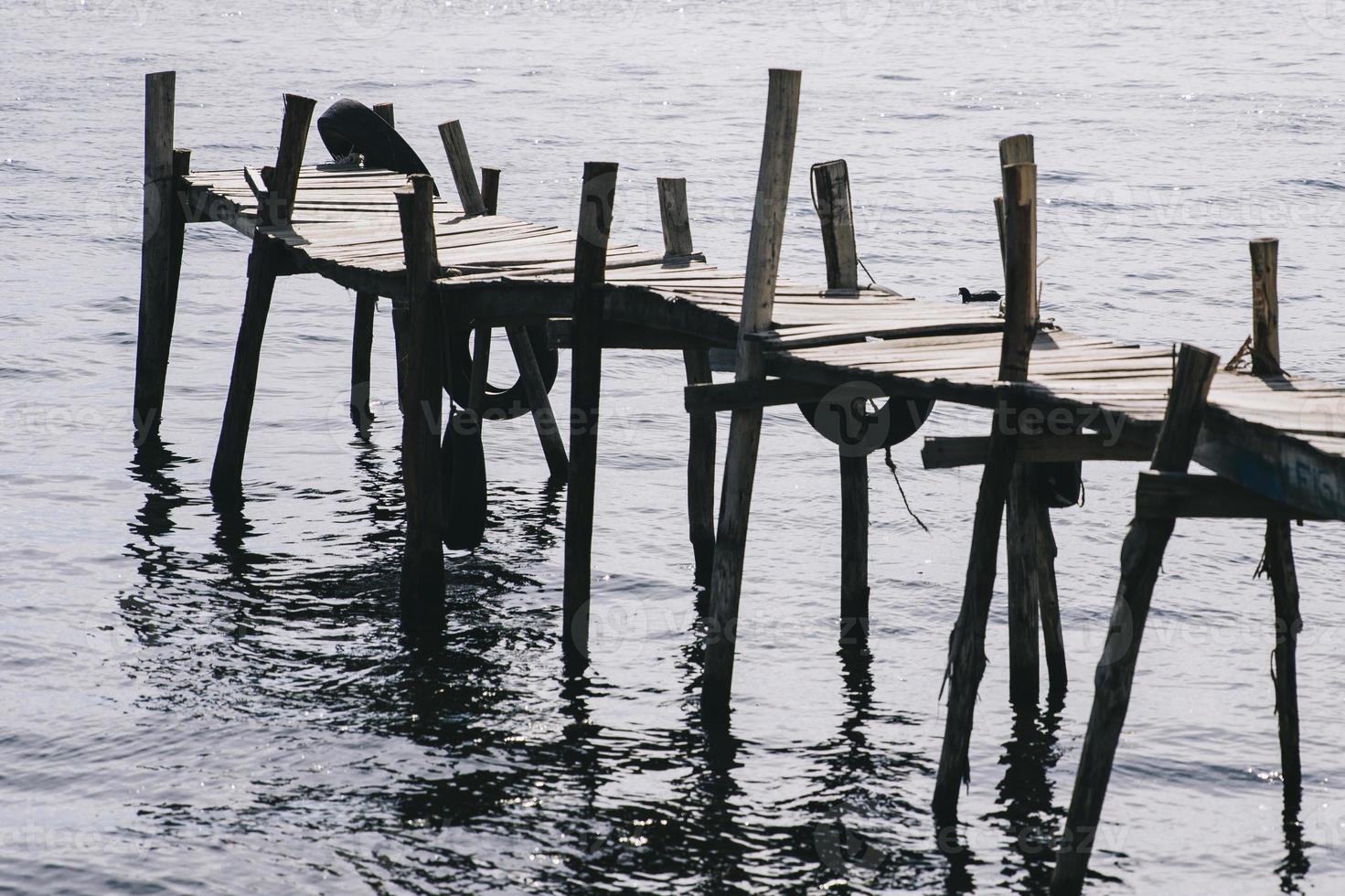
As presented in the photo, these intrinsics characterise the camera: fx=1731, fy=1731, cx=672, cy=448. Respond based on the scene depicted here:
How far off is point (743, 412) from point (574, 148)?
27406mm

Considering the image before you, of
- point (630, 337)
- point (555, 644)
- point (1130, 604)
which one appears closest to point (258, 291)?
point (555, 644)

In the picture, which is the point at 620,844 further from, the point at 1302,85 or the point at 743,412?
the point at 1302,85

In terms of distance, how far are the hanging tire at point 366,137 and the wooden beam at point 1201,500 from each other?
1011cm

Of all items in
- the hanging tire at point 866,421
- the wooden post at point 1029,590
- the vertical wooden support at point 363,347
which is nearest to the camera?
the wooden post at point 1029,590

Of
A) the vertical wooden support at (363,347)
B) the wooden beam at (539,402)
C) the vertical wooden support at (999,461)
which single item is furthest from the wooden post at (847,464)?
the vertical wooden support at (363,347)

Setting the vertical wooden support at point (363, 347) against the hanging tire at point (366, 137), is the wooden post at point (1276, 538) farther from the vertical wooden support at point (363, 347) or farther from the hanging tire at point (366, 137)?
the vertical wooden support at point (363, 347)

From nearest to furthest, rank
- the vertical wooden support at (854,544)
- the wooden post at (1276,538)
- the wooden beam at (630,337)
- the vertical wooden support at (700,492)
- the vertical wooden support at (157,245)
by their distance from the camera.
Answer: the wooden post at (1276,538) → the wooden beam at (630,337) → the vertical wooden support at (854,544) → the vertical wooden support at (700,492) → the vertical wooden support at (157,245)

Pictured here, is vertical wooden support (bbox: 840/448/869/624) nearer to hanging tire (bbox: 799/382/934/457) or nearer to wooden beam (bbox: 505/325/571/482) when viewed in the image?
hanging tire (bbox: 799/382/934/457)

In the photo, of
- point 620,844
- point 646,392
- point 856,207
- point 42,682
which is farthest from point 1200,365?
point 856,207

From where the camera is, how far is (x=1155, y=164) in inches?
1393

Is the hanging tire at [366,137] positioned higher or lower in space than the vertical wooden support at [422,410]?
higher

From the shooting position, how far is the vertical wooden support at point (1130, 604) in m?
6.65

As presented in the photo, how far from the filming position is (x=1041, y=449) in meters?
8.08

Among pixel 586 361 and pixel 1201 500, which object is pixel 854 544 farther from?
pixel 1201 500
